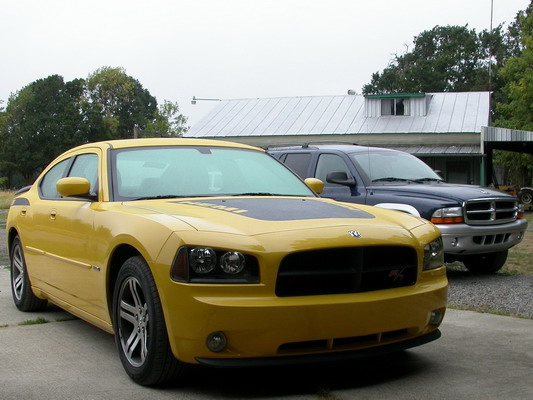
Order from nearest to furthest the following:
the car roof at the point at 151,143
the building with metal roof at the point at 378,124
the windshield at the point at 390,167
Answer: the car roof at the point at 151,143
the windshield at the point at 390,167
the building with metal roof at the point at 378,124

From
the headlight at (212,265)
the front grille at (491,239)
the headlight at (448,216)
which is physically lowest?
the front grille at (491,239)

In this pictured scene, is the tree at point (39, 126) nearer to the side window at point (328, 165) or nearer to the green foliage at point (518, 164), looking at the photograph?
the green foliage at point (518, 164)

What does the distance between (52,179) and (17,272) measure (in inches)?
41.5

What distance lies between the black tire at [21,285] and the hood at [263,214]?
225cm

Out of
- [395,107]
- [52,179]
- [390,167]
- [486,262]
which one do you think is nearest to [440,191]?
[390,167]

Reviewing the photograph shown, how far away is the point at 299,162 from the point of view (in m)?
10.6

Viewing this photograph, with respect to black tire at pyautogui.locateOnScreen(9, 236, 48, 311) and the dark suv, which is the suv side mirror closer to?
the dark suv

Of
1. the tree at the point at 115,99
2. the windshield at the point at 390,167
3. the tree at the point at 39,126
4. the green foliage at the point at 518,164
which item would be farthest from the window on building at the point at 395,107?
the tree at the point at 115,99

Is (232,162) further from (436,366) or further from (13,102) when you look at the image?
(13,102)

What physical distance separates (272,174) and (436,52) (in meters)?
82.2

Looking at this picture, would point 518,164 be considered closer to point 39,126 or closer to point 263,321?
point 263,321

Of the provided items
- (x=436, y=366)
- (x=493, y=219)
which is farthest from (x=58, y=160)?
(x=493, y=219)

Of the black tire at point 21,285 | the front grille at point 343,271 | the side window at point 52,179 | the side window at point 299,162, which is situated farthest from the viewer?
the side window at point 299,162

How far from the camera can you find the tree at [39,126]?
79.9m
